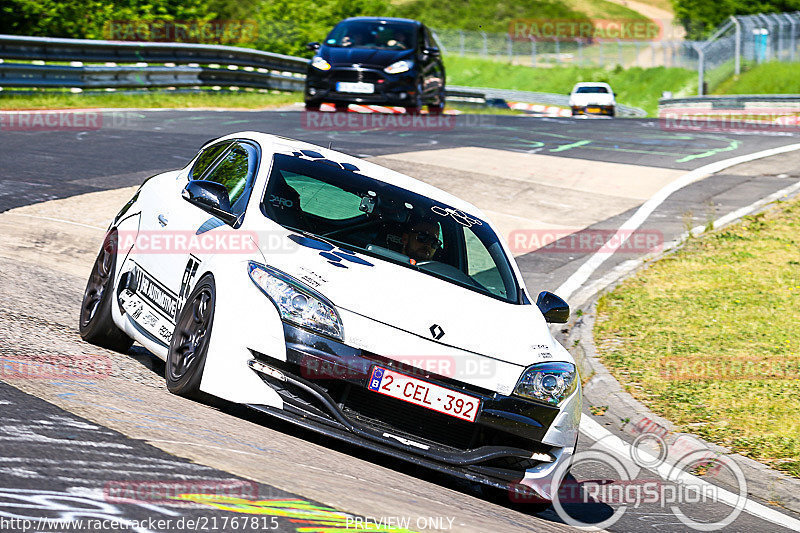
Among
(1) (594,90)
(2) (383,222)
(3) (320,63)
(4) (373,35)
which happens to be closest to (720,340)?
(2) (383,222)

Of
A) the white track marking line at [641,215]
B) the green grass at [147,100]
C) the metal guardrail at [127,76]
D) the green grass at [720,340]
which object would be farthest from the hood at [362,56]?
the green grass at [720,340]

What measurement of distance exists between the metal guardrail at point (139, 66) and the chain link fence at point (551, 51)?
31132 mm

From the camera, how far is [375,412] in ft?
17.5

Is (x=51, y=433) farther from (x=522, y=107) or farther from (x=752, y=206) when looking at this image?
(x=522, y=107)

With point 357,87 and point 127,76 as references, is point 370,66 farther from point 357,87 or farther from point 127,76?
A: point 127,76

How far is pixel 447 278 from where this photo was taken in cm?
628

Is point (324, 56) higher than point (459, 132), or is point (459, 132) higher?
point (324, 56)

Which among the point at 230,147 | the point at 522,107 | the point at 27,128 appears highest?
the point at 230,147

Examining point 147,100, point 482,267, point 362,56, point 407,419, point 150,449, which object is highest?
point 362,56

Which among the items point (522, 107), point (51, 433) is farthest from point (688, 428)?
point (522, 107)

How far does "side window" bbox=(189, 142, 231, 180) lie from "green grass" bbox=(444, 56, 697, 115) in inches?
2042

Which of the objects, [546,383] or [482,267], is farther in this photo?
[482,267]

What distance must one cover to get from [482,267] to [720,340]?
3837 millimetres

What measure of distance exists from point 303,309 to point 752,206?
38.8 ft
